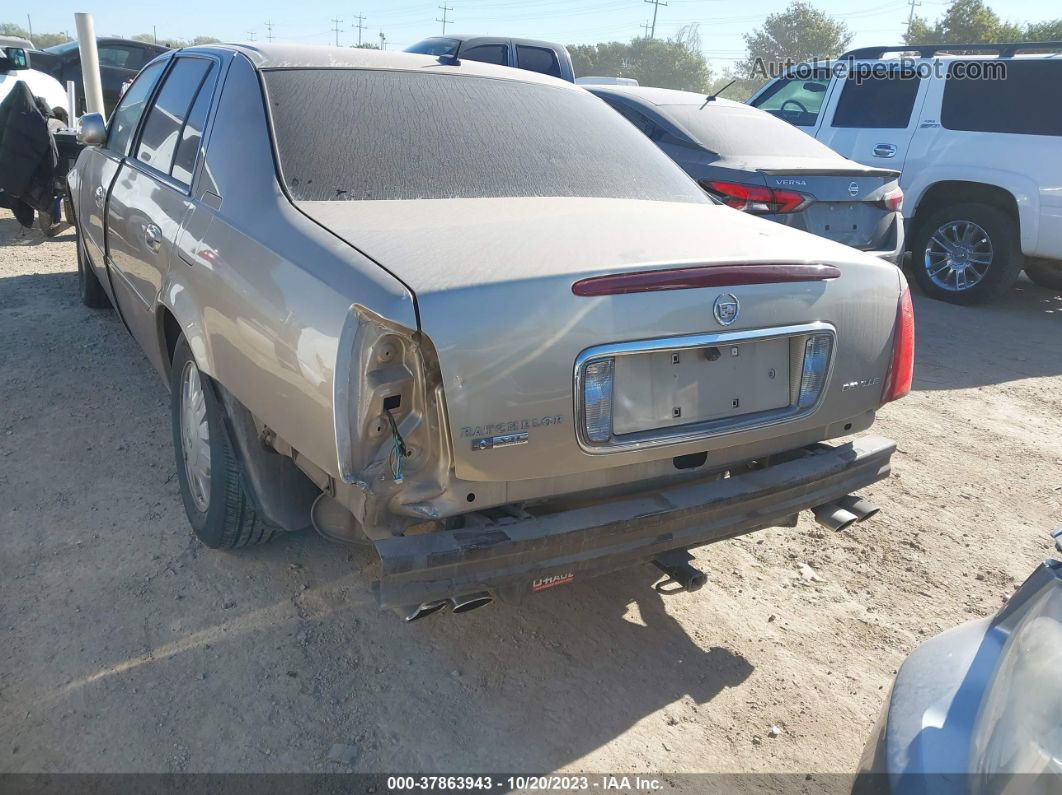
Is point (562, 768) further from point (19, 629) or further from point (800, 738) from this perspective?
point (19, 629)

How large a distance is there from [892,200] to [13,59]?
9.44 meters

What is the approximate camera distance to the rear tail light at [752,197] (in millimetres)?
5695

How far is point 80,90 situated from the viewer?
14211mm

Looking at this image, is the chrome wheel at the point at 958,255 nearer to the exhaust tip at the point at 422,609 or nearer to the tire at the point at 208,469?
the tire at the point at 208,469

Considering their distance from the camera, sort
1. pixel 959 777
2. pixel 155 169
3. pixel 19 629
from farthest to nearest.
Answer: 1. pixel 155 169
2. pixel 19 629
3. pixel 959 777

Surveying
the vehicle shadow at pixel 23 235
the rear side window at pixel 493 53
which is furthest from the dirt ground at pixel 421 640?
the rear side window at pixel 493 53

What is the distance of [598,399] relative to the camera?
2242mm

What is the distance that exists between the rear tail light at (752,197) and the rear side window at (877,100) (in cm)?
293

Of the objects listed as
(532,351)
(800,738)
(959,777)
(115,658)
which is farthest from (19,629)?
(959,777)

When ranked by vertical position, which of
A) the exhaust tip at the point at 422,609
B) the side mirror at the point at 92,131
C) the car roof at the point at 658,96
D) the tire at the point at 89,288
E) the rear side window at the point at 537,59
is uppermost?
the rear side window at the point at 537,59

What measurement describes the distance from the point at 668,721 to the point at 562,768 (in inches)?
15.2

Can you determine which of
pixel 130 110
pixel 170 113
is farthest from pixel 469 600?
pixel 130 110

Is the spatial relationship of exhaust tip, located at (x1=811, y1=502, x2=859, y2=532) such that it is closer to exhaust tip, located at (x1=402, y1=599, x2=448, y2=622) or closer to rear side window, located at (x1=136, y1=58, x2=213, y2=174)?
exhaust tip, located at (x1=402, y1=599, x2=448, y2=622)

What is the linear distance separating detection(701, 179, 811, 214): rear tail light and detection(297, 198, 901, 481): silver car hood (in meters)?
2.92
